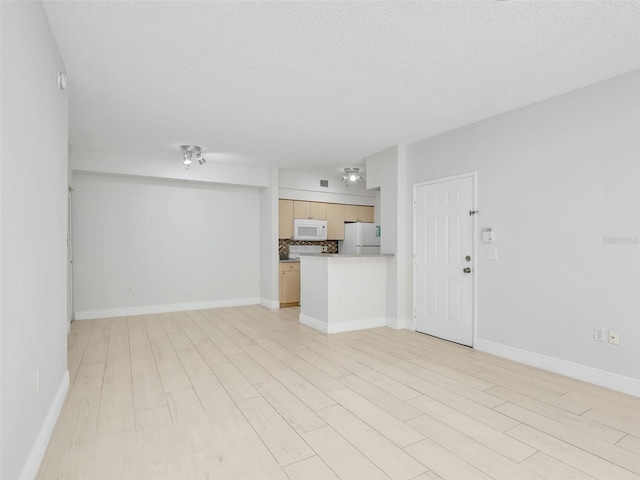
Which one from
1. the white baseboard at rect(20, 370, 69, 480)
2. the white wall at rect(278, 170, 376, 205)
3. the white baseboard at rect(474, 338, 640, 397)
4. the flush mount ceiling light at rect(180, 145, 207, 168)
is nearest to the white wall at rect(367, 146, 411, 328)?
the white baseboard at rect(474, 338, 640, 397)

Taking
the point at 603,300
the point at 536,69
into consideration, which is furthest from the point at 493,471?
the point at 536,69

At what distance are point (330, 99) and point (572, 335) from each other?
3172 mm

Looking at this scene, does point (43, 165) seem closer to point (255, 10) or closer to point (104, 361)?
point (255, 10)

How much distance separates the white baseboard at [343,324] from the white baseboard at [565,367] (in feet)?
4.75


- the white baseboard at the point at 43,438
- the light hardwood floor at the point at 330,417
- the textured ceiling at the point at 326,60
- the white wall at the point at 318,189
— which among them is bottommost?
the light hardwood floor at the point at 330,417

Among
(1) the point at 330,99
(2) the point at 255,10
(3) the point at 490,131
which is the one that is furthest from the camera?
(3) the point at 490,131

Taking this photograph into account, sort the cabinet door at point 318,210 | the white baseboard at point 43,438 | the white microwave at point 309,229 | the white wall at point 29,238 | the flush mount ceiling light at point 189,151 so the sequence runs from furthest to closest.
Answer: the cabinet door at point 318,210, the white microwave at point 309,229, the flush mount ceiling light at point 189,151, the white baseboard at point 43,438, the white wall at point 29,238

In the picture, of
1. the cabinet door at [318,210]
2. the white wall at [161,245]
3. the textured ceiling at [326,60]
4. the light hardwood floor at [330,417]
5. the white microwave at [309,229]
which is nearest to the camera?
the light hardwood floor at [330,417]

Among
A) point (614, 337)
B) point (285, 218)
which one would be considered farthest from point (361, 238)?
point (614, 337)

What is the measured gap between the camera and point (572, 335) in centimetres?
314

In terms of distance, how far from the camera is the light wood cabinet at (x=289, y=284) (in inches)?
257

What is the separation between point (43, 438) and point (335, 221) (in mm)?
5925

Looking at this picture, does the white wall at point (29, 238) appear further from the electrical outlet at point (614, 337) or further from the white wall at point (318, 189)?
the white wall at point (318, 189)

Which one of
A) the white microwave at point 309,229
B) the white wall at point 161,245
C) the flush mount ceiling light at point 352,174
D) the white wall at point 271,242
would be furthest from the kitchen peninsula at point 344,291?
the white wall at point 161,245
